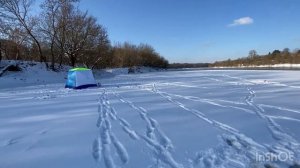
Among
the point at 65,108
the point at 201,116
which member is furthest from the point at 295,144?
the point at 65,108

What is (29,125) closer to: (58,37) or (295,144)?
(295,144)

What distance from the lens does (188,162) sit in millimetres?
4793

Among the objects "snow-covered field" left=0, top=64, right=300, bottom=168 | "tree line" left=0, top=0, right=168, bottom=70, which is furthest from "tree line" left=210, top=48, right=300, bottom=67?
"snow-covered field" left=0, top=64, right=300, bottom=168

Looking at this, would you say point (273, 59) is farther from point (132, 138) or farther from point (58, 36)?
point (132, 138)

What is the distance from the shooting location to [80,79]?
69.0 ft

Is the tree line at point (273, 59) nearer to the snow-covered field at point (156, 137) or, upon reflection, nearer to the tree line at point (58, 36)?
the tree line at point (58, 36)

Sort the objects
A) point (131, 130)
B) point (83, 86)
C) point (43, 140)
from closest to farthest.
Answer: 1. point (43, 140)
2. point (131, 130)
3. point (83, 86)

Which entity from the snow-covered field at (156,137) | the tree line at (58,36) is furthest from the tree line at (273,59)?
the snow-covered field at (156,137)

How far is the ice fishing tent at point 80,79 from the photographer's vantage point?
819 inches

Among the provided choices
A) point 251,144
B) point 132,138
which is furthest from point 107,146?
point 251,144

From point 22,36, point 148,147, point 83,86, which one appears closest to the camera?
point 148,147

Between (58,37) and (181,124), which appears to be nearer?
(181,124)

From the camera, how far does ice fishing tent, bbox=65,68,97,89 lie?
20.8 metres

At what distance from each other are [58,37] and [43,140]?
37451 millimetres
